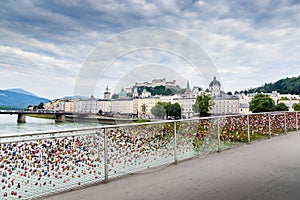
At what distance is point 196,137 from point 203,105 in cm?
1078

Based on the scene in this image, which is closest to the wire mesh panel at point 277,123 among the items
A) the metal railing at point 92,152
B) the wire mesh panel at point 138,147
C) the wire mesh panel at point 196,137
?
the metal railing at point 92,152

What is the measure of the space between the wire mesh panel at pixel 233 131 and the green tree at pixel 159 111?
7.40 m

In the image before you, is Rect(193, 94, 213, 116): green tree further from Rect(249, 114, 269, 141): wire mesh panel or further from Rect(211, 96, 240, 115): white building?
Rect(249, 114, 269, 141): wire mesh panel

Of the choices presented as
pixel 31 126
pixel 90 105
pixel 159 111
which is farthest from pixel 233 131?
pixel 31 126

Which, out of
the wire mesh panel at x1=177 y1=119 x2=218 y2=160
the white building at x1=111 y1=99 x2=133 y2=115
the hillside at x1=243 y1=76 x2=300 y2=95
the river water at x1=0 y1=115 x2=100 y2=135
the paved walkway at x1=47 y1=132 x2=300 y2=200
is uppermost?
the hillside at x1=243 y1=76 x2=300 y2=95

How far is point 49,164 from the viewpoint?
6.75 feet

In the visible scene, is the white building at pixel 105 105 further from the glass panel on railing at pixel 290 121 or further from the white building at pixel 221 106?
the glass panel on railing at pixel 290 121

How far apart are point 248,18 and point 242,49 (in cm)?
848

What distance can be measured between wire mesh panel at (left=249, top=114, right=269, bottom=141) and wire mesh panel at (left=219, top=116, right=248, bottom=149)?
0.83 feet

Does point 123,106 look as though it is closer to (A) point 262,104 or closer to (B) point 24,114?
(B) point 24,114

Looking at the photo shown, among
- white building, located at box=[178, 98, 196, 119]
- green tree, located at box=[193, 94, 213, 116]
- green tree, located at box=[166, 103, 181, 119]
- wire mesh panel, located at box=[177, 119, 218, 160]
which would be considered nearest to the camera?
wire mesh panel, located at box=[177, 119, 218, 160]

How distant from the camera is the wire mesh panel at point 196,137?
337 cm

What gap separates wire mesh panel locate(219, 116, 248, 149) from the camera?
13.5ft

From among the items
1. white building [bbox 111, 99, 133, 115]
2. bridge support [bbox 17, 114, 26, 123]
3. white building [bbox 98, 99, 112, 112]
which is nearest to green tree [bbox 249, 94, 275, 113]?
white building [bbox 111, 99, 133, 115]
